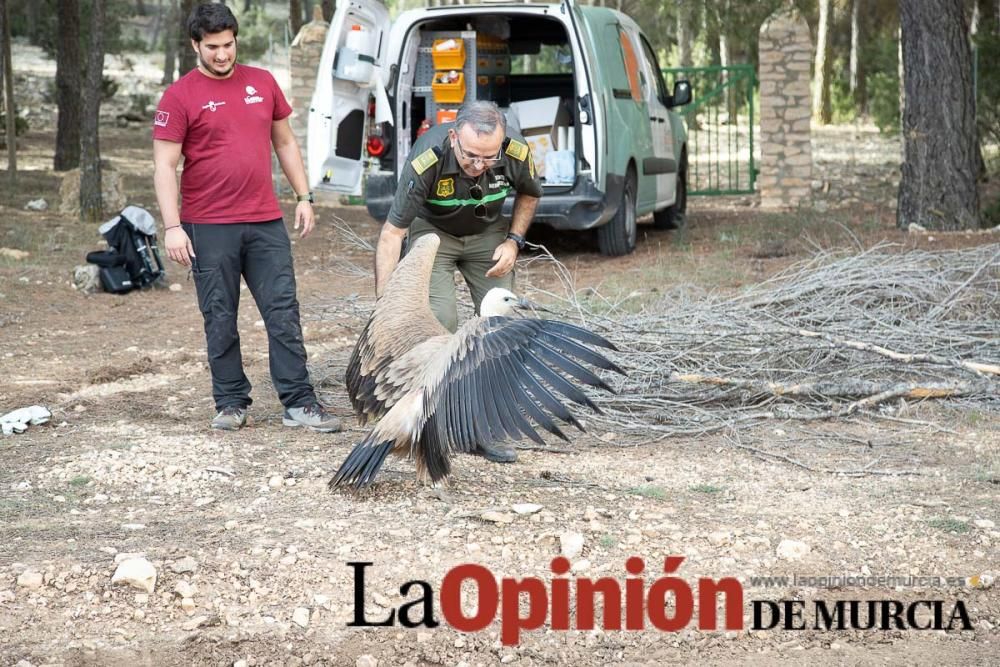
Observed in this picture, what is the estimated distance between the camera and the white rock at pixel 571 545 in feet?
14.1

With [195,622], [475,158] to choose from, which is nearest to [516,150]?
[475,158]

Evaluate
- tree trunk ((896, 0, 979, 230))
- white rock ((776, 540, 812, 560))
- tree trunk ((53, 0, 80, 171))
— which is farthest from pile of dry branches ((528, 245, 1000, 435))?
tree trunk ((53, 0, 80, 171))

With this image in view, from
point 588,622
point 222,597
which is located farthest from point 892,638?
point 222,597

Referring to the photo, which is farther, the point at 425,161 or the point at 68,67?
the point at 68,67

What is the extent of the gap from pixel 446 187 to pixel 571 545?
76.1 inches

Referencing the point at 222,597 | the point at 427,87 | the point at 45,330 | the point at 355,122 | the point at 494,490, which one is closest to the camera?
the point at 222,597

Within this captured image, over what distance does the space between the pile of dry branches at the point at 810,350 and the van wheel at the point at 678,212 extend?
6.50 metres

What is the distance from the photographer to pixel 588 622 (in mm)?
3881

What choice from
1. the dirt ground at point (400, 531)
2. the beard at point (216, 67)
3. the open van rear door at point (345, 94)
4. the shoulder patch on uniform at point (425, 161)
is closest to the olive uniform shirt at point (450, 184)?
the shoulder patch on uniform at point (425, 161)

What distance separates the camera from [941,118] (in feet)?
38.5

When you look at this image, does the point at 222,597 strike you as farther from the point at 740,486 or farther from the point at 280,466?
the point at 740,486

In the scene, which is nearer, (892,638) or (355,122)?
(892,638)

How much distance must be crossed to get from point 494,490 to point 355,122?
553cm

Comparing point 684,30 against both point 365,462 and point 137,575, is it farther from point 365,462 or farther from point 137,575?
point 137,575
